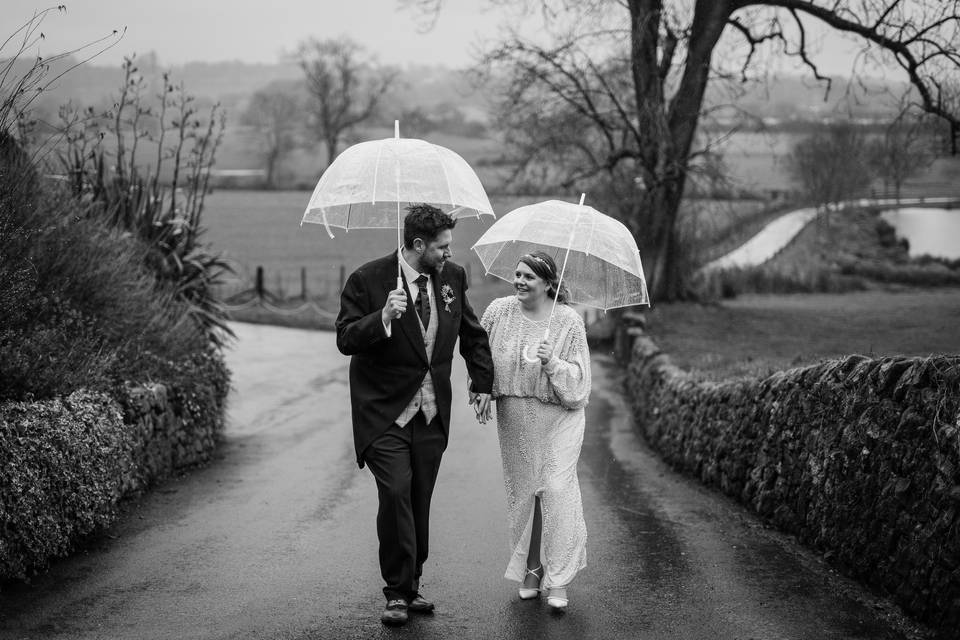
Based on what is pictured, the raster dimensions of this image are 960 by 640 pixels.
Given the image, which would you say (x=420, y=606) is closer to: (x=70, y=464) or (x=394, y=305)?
(x=394, y=305)

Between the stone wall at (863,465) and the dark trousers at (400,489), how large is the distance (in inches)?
108

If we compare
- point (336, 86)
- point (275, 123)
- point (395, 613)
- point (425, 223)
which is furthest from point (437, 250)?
point (275, 123)

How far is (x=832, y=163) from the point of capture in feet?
195

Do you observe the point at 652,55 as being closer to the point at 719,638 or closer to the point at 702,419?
the point at 702,419

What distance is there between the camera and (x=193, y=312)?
46.2 feet

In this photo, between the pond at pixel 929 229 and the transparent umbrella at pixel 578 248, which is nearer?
the transparent umbrella at pixel 578 248

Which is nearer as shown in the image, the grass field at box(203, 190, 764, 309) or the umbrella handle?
the umbrella handle

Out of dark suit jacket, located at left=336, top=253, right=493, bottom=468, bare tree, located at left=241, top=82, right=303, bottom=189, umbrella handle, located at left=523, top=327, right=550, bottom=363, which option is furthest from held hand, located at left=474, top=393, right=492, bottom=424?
bare tree, located at left=241, top=82, right=303, bottom=189

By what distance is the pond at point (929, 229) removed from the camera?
190 ft

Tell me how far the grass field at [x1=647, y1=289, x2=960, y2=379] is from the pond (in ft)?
91.4

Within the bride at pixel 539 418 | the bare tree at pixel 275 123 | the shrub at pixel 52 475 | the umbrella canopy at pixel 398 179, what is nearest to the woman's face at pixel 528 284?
the bride at pixel 539 418

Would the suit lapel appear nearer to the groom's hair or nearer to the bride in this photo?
the groom's hair

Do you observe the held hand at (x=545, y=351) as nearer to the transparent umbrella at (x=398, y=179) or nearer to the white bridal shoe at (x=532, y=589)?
the transparent umbrella at (x=398, y=179)

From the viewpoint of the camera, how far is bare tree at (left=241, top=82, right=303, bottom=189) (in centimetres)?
9369
